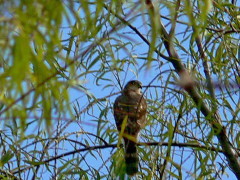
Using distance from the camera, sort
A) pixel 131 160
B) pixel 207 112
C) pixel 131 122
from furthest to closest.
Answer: pixel 131 122
pixel 131 160
pixel 207 112

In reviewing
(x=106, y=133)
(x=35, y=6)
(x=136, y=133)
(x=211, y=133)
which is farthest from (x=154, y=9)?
(x=136, y=133)

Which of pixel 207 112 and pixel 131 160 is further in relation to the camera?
pixel 131 160

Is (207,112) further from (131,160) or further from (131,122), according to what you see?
(131,122)

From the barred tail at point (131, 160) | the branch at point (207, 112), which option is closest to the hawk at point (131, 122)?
the barred tail at point (131, 160)

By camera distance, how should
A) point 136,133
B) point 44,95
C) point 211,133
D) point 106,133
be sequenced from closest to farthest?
point 44,95
point 211,133
point 106,133
point 136,133

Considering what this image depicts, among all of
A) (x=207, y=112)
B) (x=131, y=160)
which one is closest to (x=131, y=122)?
(x=131, y=160)

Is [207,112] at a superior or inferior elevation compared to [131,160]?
superior

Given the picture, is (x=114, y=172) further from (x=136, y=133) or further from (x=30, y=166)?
(x=136, y=133)

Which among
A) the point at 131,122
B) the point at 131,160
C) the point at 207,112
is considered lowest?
the point at 131,160

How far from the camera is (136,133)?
4090mm

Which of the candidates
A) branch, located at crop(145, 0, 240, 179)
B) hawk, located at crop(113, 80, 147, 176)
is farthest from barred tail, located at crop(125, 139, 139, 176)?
branch, located at crop(145, 0, 240, 179)

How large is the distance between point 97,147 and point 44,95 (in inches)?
69.5

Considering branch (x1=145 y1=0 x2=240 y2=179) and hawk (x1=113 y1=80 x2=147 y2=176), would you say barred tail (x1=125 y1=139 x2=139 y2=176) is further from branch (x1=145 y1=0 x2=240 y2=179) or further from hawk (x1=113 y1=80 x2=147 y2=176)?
branch (x1=145 y1=0 x2=240 y2=179)

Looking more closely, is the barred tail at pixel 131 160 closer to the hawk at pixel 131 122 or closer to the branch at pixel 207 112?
the hawk at pixel 131 122
